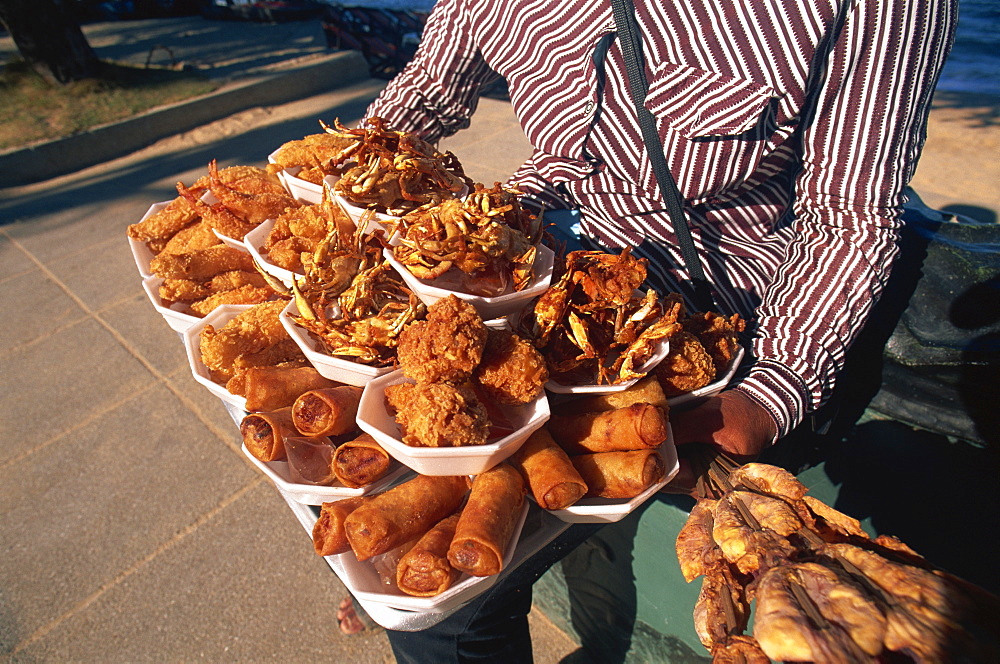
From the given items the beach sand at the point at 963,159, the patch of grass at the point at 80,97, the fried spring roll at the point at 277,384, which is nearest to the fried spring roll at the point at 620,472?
the fried spring roll at the point at 277,384

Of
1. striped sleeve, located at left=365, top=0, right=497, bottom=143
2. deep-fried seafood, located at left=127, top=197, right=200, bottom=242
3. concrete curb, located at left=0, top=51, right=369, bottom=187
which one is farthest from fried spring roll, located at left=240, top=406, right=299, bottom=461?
concrete curb, located at left=0, top=51, right=369, bottom=187

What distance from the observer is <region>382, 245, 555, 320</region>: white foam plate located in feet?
4.11

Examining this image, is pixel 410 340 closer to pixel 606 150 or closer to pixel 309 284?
pixel 309 284

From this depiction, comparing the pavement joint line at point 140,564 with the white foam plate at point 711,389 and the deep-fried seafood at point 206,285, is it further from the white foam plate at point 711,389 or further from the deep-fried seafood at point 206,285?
the white foam plate at point 711,389

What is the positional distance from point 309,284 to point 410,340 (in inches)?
13.3

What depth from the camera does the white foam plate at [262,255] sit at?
1521 mm

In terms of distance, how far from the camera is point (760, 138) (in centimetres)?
164

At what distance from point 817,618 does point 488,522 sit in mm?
541

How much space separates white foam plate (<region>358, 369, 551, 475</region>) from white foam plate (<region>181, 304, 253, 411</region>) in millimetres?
387

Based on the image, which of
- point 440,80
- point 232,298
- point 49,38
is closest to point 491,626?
point 232,298

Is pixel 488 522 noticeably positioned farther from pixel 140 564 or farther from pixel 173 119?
pixel 173 119

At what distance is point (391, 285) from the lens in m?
1.39

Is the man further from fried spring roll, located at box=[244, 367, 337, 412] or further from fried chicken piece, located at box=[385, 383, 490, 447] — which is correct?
fried spring roll, located at box=[244, 367, 337, 412]

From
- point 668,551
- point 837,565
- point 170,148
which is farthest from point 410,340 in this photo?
point 170,148
